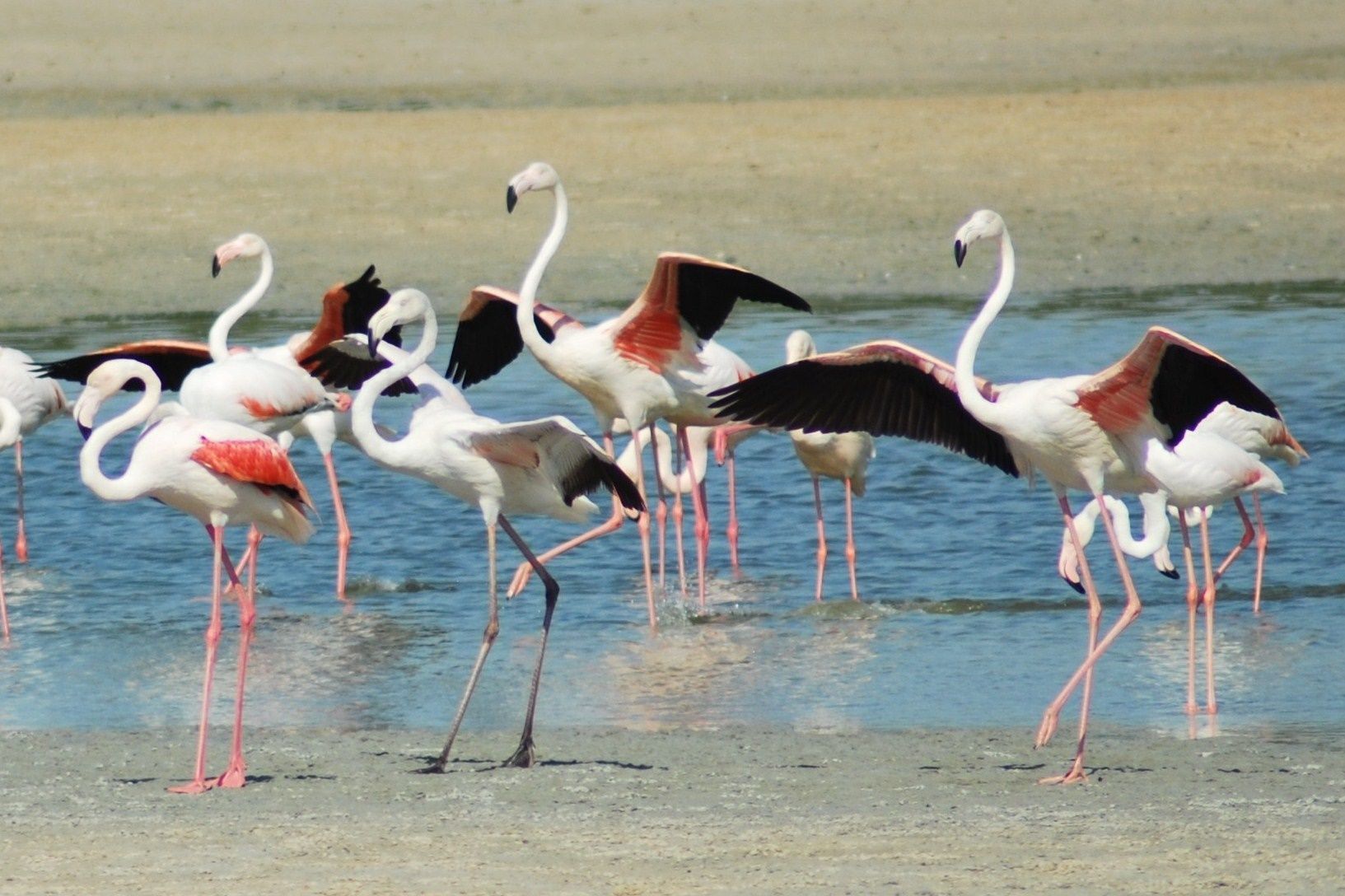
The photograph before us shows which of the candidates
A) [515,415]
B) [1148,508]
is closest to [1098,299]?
[515,415]

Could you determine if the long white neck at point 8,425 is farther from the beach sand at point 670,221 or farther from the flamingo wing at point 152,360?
the beach sand at point 670,221

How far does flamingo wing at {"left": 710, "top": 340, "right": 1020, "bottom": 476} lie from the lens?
21.7 feet

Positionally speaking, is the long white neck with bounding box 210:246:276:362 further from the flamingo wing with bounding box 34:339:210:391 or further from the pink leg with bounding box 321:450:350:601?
the pink leg with bounding box 321:450:350:601

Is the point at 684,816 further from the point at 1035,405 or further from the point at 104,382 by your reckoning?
the point at 104,382

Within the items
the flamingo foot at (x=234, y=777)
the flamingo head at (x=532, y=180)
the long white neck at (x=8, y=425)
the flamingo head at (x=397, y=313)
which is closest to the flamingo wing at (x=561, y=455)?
the flamingo head at (x=397, y=313)

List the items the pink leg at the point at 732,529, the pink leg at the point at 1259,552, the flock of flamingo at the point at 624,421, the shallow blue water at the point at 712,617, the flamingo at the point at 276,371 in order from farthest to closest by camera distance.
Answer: the pink leg at the point at 732,529 → the flamingo at the point at 276,371 → the pink leg at the point at 1259,552 → the shallow blue water at the point at 712,617 → the flock of flamingo at the point at 624,421

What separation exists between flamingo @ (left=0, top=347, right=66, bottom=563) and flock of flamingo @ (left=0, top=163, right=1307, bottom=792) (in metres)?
0.01

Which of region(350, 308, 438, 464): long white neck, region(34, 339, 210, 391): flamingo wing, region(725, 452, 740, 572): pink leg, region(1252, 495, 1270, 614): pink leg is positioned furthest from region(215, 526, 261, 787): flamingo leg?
region(1252, 495, 1270, 614): pink leg

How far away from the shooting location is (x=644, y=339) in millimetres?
7984

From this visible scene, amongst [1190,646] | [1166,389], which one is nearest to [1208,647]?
[1190,646]

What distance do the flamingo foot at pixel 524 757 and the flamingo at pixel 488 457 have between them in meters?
0.08

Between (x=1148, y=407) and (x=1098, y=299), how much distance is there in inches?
299

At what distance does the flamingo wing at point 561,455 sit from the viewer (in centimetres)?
588

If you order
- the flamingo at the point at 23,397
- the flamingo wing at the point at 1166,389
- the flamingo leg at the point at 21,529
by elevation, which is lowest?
the flamingo leg at the point at 21,529
